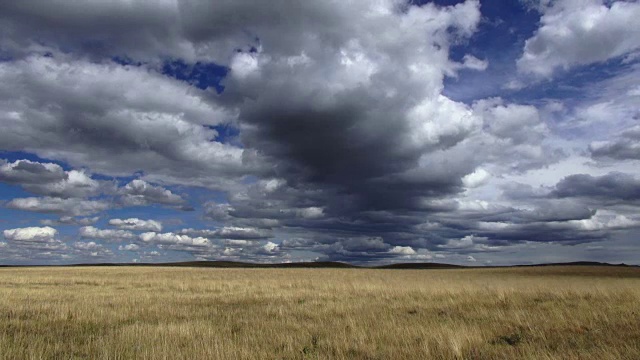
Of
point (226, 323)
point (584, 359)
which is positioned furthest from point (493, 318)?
point (226, 323)

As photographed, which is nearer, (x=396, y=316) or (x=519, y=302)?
(x=396, y=316)

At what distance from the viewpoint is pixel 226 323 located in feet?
48.0

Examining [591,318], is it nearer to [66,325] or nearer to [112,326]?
[112,326]

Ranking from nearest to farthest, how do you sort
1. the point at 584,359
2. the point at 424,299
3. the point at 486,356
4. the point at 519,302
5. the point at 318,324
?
the point at 584,359 → the point at 486,356 → the point at 318,324 → the point at 519,302 → the point at 424,299

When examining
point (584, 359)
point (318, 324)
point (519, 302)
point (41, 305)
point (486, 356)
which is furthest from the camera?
point (519, 302)

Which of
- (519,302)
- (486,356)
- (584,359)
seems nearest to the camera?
(584,359)

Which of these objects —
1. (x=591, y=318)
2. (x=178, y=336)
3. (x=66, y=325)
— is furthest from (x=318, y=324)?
(x=591, y=318)

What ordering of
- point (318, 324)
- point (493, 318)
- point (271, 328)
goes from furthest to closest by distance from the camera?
point (493, 318) → point (318, 324) → point (271, 328)

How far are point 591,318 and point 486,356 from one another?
25.1 ft

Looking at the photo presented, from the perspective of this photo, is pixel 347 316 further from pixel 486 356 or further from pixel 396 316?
pixel 486 356

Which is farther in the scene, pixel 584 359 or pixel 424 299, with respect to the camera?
pixel 424 299

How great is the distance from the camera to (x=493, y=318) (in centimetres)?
1580

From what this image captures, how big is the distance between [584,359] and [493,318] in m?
7.33

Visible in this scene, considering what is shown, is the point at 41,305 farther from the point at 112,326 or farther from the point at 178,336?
the point at 178,336
